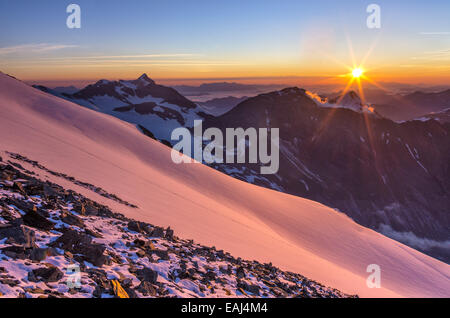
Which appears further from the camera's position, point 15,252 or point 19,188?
point 19,188

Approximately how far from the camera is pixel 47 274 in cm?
563

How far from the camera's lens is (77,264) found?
21.2ft

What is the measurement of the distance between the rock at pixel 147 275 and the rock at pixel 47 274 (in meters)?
1.75

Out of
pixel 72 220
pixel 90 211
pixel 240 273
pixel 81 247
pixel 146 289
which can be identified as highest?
pixel 72 220

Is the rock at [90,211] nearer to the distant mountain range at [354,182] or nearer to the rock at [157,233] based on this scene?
the rock at [157,233]

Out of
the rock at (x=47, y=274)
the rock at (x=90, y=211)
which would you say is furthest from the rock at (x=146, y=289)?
the rock at (x=90, y=211)

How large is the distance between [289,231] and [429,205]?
193 meters

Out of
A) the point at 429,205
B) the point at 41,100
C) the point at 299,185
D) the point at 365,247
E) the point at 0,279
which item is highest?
the point at 41,100

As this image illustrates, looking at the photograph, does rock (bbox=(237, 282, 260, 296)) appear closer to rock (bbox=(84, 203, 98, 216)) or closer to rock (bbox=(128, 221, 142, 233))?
rock (bbox=(128, 221, 142, 233))

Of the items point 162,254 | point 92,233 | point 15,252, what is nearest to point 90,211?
point 92,233

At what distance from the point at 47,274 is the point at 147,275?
2.08 meters

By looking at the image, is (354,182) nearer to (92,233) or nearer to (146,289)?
(92,233)
